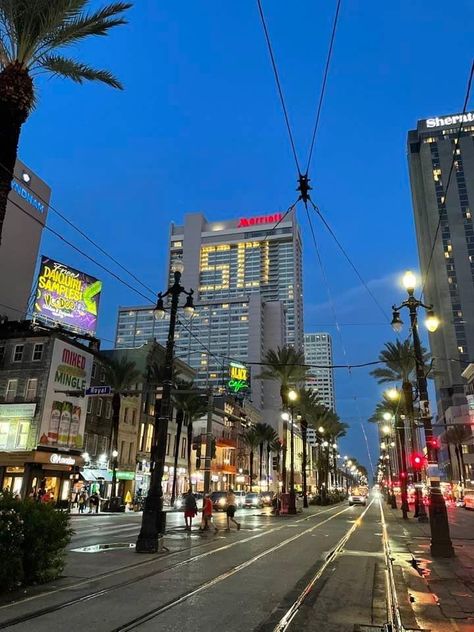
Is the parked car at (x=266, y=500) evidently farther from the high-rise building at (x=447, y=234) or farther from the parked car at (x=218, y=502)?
the high-rise building at (x=447, y=234)

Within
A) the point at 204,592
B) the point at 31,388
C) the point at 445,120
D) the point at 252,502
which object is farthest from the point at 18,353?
the point at 445,120

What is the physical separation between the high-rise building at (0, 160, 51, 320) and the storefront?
3218 centimetres

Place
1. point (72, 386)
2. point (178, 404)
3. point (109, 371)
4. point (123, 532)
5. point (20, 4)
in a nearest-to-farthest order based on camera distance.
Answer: point (20, 4), point (123, 532), point (72, 386), point (109, 371), point (178, 404)

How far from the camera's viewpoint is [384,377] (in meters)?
47.2

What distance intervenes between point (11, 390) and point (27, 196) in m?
37.5

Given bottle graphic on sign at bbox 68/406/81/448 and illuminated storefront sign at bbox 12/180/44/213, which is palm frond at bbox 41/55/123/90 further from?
illuminated storefront sign at bbox 12/180/44/213

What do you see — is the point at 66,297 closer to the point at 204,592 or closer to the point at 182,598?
the point at 204,592

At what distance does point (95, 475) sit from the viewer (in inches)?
1997

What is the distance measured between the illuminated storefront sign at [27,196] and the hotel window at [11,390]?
30666 mm

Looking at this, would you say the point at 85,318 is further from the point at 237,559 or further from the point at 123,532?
the point at 237,559

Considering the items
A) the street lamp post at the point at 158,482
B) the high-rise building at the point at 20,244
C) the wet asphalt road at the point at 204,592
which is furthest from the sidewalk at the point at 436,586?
the high-rise building at the point at 20,244

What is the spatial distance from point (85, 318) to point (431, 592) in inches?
1722

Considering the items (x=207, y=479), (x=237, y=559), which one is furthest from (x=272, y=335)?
(x=237, y=559)

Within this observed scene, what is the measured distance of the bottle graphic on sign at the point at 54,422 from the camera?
42.0 metres
